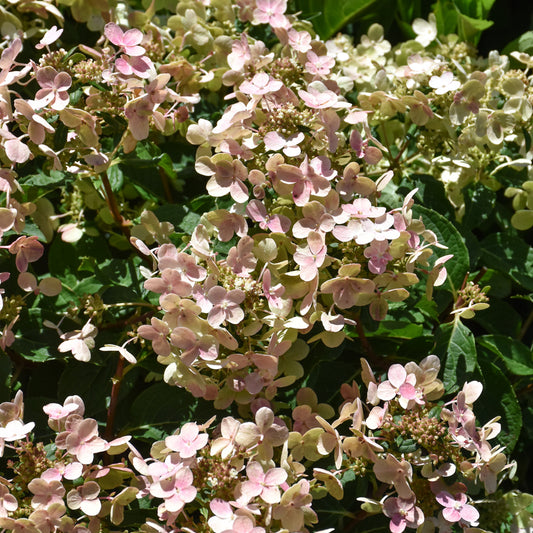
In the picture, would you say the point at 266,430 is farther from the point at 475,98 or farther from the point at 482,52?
the point at 482,52

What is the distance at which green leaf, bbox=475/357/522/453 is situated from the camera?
1105mm

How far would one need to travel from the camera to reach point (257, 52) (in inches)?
46.0

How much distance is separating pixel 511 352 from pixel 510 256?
0.17 meters

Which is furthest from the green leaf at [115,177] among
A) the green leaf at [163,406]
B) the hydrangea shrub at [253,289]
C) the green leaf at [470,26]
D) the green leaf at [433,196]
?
the green leaf at [470,26]

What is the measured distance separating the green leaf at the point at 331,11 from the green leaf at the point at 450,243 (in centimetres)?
66

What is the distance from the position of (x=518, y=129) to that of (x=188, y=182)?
0.61 m

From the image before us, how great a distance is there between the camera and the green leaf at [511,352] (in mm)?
1180

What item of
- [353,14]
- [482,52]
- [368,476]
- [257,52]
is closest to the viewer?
[368,476]

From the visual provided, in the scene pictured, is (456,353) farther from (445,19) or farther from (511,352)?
(445,19)

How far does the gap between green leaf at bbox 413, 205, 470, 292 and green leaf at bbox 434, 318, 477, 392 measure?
10cm

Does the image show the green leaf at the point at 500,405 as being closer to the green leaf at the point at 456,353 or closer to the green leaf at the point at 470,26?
the green leaf at the point at 456,353

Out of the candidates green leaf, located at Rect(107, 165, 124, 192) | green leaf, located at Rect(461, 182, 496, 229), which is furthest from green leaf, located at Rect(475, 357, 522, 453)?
green leaf, located at Rect(107, 165, 124, 192)

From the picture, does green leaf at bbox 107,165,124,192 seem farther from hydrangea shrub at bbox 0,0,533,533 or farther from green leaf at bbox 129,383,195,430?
green leaf at bbox 129,383,195,430

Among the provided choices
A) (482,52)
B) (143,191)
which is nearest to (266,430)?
(143,191)
